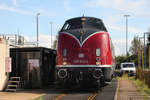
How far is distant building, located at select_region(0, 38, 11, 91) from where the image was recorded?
1611 cm

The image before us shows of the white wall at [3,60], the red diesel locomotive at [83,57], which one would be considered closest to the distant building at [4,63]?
the white wall at [3,60]

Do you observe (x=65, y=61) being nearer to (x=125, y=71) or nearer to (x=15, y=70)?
(x=15, y=70)

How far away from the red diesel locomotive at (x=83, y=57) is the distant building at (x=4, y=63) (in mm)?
3488

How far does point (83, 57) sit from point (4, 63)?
5192 mm

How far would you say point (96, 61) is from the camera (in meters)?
15.0

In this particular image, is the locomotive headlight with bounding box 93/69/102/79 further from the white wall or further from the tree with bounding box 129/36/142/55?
the tree with bounding box 129/36/142/55

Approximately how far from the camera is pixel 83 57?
1512 cm

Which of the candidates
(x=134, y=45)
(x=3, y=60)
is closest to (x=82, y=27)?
(x=3, y=60)

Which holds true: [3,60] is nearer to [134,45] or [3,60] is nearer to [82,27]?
[82,27]

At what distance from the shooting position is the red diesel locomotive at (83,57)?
14.9 m

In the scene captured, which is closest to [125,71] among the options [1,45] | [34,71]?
[34,71]

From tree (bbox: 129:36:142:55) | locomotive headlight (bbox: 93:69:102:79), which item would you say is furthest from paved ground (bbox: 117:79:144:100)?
tree (bbox: 129:36:142:55)

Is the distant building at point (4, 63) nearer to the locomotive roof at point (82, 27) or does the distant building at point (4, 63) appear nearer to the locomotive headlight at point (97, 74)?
the locomotive roof at point (82, 27)

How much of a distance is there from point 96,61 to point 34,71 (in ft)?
16.5
